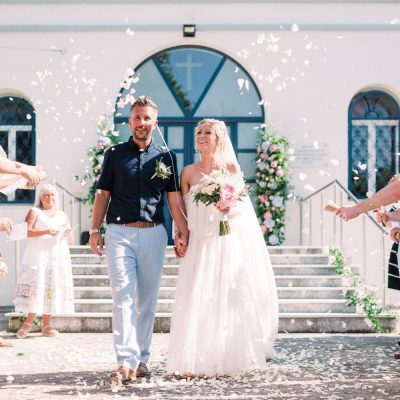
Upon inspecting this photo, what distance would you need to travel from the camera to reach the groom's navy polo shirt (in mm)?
5383

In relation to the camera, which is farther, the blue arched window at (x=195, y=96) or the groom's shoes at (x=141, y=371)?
the blue arched window at (x=195, y=96)

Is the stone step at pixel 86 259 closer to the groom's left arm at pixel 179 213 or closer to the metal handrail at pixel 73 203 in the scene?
the metal handrail at pixel 73 203

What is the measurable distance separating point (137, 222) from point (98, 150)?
671cm

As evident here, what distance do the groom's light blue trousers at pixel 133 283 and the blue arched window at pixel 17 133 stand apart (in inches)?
294

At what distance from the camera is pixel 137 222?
5.39 m

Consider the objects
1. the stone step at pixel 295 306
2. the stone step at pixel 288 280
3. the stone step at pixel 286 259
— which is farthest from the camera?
the stone step at pixel 286 259

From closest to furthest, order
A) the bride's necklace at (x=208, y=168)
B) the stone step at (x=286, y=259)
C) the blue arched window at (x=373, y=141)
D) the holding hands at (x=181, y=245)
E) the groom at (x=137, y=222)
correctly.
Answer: the groom at (x=137, y=222) → the holding hands at (x=181, y=245) → the bride's necklace at (x=208, y=168) → the stone step at (x=286, y=259) → the blue arched window at (x=373, y=141)

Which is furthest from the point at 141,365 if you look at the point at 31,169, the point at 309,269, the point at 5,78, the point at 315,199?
the point at 5,78

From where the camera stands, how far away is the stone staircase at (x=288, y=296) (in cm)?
848

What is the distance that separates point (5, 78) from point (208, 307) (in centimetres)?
805

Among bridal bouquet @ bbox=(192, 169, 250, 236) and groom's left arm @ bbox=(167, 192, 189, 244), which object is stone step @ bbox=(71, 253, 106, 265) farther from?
bridal bouquet @ bbox=(192, 169, 250, 236)

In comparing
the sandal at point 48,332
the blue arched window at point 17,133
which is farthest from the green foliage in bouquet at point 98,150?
the sandal at point 48,332

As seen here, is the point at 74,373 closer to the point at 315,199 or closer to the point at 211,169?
the point at 211,169

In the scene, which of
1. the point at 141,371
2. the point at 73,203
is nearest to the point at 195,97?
the point at 73,203
